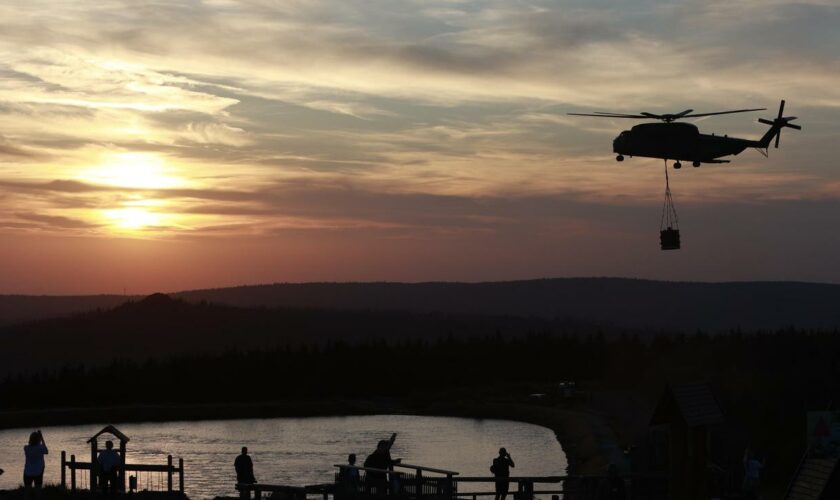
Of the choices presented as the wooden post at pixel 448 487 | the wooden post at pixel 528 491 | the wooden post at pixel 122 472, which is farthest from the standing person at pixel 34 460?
the wooden post at pixel 528 491

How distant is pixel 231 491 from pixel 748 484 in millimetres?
18114

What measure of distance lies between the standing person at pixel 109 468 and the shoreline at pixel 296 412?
4324cm

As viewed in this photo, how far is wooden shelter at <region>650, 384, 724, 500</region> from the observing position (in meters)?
25.0

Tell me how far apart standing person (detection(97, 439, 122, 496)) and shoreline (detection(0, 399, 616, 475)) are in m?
43.2

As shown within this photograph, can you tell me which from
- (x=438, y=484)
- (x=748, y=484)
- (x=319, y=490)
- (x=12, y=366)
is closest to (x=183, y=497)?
(x=319, y=490)

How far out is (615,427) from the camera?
67375 mm

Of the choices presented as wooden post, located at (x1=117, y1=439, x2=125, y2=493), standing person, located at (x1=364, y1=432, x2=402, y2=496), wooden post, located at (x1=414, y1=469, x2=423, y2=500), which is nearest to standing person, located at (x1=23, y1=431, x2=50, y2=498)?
wooden post, located at (x1=117, y1=439, x2=125, y2=493)

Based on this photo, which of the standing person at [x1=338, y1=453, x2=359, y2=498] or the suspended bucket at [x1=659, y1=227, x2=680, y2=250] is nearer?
the standing person at [x1=338, y1=453, x2=359, y2=498]

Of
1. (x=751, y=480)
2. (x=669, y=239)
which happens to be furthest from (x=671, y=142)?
(x=751, y=480)

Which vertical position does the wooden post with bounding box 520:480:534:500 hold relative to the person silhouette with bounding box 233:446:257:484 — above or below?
below

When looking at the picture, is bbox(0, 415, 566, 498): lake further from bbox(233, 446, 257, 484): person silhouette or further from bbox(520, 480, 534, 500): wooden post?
bbox(520, 480, 534, 500): wooden post

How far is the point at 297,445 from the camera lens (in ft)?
214

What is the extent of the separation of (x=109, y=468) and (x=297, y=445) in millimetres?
33666

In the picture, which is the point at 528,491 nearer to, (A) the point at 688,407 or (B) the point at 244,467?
(A) the point at 688,407
